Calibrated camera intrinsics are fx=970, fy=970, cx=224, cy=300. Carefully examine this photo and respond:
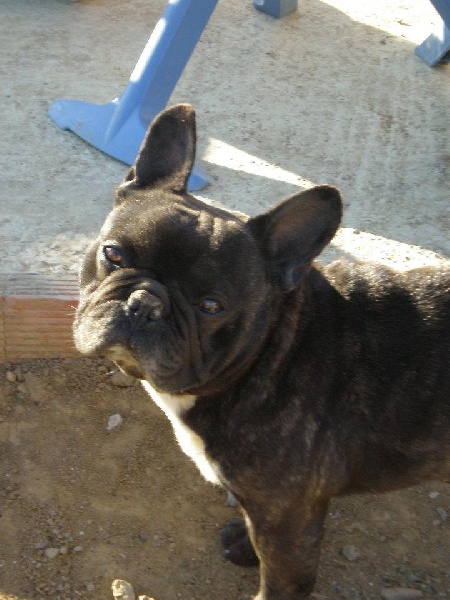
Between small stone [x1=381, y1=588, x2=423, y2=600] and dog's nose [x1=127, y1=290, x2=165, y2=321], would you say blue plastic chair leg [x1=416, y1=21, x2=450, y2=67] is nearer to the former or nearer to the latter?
small stone [x1=381, y1=588, x2=423, y2=600]

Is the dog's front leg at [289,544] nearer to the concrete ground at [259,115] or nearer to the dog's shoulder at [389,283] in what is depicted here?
the dog's shoulder at [389,283]

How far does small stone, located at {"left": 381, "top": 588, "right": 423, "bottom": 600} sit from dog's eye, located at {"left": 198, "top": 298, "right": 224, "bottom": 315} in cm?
164

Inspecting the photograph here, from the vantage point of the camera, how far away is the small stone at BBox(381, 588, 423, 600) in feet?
13.6

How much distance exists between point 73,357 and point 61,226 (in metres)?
0.79

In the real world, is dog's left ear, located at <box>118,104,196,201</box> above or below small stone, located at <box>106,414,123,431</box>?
above

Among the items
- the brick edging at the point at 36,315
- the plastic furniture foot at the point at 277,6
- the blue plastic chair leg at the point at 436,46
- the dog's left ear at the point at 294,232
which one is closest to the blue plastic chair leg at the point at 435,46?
the blue plastic chair leg at the point at 436,46

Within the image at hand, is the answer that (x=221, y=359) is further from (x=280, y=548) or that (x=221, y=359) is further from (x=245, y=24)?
(x=245, y=24)

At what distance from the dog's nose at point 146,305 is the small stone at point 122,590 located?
1.40 m

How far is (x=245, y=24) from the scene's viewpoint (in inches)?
310

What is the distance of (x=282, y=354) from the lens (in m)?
3.56

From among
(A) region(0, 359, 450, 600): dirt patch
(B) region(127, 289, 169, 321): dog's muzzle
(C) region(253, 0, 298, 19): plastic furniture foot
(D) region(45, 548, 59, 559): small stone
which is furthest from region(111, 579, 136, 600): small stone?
(C) region(253, 0, 298, 19): plastic furniture foot

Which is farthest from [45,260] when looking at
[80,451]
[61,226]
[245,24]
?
[245,24]

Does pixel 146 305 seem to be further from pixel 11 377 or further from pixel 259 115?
pixel 259 115

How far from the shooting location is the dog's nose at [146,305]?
3.19 metres
